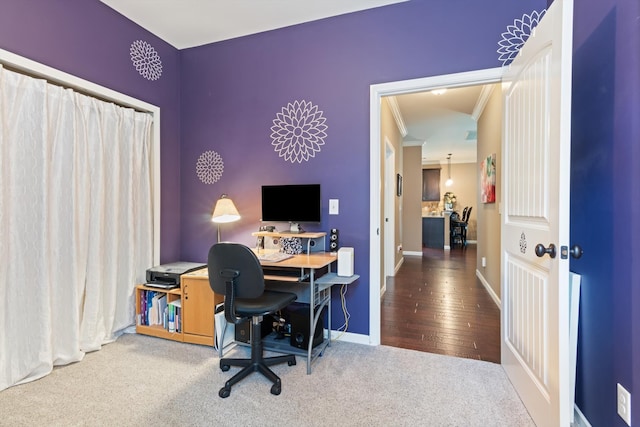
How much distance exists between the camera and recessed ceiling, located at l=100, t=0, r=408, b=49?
2.46 m

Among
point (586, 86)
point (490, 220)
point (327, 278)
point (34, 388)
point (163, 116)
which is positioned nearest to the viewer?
point (586, 86)

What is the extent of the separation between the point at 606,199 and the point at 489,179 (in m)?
2.65

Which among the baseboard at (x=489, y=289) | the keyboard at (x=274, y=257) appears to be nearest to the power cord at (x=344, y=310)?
the keyboard at (x=274, y=257)

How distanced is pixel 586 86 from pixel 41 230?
10.9 ft

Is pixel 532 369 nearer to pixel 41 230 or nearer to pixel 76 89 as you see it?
pixel 41 230

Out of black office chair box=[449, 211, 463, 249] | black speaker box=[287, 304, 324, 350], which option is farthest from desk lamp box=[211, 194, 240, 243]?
black office chair box=[449, 211, 463, 249]

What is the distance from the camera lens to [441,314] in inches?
129

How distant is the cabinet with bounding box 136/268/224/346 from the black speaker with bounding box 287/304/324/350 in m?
0.63

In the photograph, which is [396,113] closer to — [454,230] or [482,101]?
[482,101]

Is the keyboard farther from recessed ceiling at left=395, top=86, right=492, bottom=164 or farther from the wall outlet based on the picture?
recessed ceiling at left=395, top=86, right=492, bottom=164

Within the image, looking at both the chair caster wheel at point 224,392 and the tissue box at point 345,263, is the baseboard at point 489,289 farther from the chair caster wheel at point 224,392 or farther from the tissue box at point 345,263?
the chair caster wheel at point 224,392

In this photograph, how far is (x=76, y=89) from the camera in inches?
92.7

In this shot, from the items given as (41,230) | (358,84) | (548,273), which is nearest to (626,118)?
(548,273)

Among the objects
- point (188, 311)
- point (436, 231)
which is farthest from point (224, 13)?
point (436, 231)
